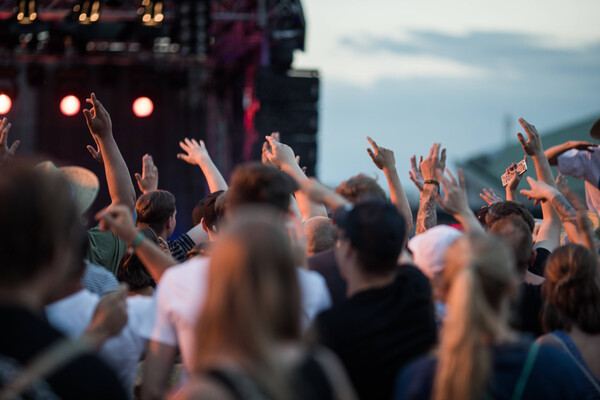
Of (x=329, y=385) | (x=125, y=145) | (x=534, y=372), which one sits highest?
(x=329, y=385)

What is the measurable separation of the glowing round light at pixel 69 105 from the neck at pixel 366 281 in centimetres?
690

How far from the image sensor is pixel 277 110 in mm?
8664

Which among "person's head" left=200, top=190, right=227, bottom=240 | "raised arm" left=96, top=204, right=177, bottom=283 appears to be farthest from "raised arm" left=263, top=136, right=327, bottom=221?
"raised arm" left=96, top=204, right=177, bottom=283

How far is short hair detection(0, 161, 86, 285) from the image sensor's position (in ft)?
4.92

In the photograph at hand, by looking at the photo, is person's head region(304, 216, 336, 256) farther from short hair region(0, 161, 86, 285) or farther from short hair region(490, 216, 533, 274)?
short hair region(0, 161, 86, 285)

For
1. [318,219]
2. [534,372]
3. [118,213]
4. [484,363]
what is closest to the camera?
[484,363]

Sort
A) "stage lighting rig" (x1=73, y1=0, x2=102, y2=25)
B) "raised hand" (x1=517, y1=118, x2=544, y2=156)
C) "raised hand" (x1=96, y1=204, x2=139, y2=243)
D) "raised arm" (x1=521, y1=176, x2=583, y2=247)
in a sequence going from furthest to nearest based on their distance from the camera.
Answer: "stage lighting rig" (x1=73, y1=0, x2=102, y2=25) → "raised hand" (x1=517, y1=118, x2=544, y2=156) → "raised arm" (x1=521, y1=176, x2=583, y2=247) → "raised hand" (x1=96, y1=204, x2=139, y2=243)

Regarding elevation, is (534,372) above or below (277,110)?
above

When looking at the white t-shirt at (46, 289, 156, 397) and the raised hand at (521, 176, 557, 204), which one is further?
the raised hand at (521, 176, 557, 204)

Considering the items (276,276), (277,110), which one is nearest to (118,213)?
(276,276)

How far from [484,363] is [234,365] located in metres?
0.62

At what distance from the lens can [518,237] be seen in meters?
2.77

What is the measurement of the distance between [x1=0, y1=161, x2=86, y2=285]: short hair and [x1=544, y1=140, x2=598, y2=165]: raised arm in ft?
11.4

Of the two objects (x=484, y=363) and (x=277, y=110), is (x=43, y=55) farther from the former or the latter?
(x=484, y=363)
